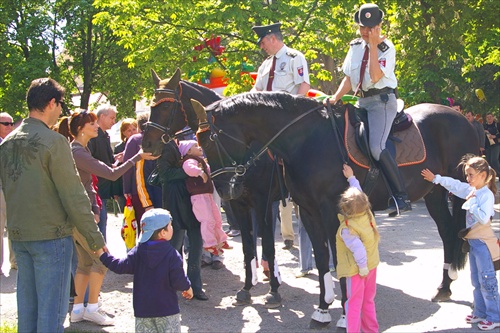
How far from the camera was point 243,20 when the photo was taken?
1672 centimetres

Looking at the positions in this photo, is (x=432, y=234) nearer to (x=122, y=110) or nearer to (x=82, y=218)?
(x=82, y=218)

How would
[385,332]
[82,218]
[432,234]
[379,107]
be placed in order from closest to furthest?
[82,218] → [385,332] → [379,107] → [432,234]

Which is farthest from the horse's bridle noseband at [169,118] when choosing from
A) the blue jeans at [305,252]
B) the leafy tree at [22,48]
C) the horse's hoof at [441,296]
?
the leafy tree at [22,48]

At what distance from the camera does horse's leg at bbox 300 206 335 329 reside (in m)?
6.87

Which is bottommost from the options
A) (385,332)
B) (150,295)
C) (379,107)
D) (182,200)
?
(385,332)

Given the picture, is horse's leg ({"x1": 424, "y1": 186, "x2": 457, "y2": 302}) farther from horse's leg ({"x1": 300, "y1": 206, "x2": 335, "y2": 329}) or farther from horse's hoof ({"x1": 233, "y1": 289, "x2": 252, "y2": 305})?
horse's hoof ({"x1": 233, "y1": 289, "x2": 252, "y2": 305})

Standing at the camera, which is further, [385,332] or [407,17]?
[407,17]

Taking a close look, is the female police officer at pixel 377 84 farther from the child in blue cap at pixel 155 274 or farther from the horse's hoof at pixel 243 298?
the child in blue cap at pixel 155 274

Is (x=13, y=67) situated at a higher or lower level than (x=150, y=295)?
higher

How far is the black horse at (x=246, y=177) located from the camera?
7836 millimetres

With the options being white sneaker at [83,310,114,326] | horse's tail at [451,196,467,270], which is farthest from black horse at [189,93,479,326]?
white sneaker at [83,310,114,326]

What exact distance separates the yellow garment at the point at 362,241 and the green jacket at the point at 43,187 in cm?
215

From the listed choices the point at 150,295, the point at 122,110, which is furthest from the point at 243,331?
the point at 122,110

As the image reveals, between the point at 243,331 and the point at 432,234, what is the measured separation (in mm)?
5854
